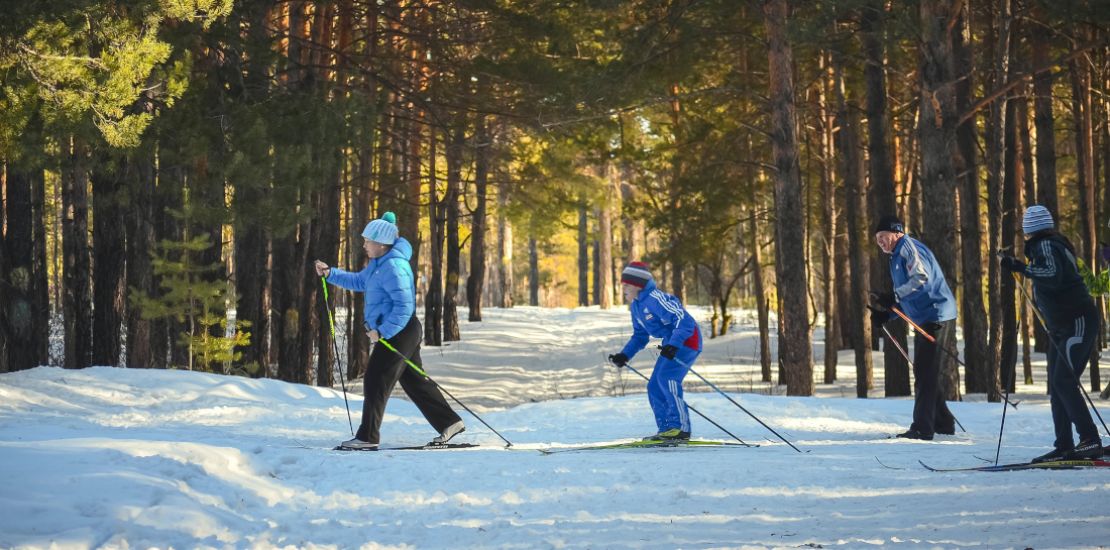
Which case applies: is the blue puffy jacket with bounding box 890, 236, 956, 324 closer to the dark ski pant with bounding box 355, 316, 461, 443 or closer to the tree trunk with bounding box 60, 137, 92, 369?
the dark ski pant with bounding box 355, 316, 461, 443

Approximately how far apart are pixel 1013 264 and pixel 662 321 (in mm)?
2860

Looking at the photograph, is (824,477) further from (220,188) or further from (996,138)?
(996,138)

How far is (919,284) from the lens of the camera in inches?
376

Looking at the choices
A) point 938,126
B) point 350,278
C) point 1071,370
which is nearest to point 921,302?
point 1071,370

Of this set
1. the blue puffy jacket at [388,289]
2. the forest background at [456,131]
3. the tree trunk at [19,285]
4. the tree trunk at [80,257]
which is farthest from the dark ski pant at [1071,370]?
the tree trunk at [19,285]

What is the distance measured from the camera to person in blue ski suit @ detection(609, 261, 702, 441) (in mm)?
9375

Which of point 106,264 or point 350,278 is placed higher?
point 106,264

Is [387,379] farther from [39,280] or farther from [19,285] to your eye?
[39,280]

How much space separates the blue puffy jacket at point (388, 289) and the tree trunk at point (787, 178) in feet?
27.3

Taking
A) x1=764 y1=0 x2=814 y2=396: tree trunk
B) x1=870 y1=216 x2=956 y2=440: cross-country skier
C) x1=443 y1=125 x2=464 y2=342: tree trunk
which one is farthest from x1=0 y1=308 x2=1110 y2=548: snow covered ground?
x1=443 y1=125 x2=464 y2=342: tree trunk

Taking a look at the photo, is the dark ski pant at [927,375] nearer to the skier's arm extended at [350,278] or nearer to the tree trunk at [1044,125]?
the skier's arm extended at [350,278]

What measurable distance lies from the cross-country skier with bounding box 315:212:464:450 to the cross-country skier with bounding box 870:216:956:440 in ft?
13.3

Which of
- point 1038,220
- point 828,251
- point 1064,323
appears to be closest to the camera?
point 1064,323

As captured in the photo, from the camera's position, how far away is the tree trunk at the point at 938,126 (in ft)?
47.6
